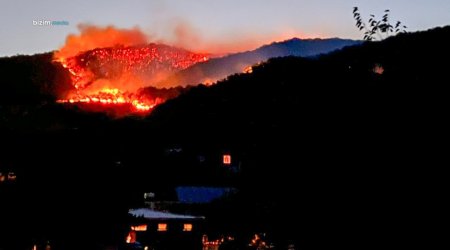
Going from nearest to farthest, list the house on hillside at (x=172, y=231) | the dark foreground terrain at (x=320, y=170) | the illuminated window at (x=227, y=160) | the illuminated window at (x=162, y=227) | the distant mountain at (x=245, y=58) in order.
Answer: the dark foreground terrain at (x=320, y=170) < the house on hillside at (x=172, y=231) < the illuminated window at (x=162, y=227) < the illuminated window at (x=227, y=160) < the distant mountain at (x=245, y=58)

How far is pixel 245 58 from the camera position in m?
104

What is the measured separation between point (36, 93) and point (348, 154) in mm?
83021

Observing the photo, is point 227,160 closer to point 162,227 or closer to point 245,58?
point 162,227

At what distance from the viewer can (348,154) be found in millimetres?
9625

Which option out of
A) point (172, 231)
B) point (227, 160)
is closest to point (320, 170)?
point (172, 231)

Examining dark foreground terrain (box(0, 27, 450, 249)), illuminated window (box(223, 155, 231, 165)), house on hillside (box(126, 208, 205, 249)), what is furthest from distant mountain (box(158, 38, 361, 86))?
dark foreground terrain (box(0, 27, 450, 249))

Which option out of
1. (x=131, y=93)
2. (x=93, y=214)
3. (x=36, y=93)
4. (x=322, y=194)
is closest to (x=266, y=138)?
(x=322, y=194)

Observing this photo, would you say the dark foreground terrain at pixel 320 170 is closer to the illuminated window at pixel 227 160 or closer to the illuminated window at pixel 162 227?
the illuminated window at pixel 162 227

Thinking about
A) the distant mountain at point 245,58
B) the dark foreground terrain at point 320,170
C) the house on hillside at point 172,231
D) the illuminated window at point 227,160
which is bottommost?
the house on hillside at point 172,231

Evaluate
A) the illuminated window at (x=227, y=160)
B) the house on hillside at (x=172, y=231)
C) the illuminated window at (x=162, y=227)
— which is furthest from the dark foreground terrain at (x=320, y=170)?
the illuminated window at (x=227, y=160)

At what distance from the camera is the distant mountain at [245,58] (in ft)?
306

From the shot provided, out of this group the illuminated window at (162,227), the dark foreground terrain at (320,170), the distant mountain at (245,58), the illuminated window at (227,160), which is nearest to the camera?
the dark foreground terrain at (320,170)

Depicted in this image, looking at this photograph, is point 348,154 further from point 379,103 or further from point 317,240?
point 317,240

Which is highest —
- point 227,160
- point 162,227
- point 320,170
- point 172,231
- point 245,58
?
point 245,58
